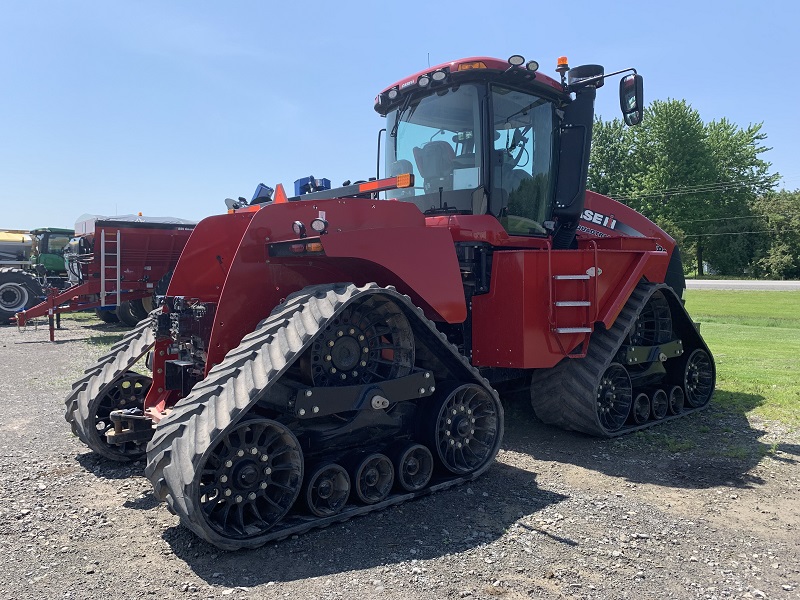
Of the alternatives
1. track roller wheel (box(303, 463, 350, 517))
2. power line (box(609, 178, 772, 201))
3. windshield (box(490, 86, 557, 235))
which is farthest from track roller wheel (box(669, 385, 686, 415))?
power line (box(609, 178, 772, 201))

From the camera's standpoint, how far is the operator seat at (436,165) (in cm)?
587

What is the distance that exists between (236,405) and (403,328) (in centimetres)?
134

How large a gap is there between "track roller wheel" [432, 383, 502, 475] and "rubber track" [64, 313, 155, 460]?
2363mm

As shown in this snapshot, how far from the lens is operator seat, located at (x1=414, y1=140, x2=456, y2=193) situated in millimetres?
5871

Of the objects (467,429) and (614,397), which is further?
(614,397)

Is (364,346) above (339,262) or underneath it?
underneath

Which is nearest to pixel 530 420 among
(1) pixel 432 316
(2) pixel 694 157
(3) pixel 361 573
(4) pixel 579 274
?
(4) pixel 579 274

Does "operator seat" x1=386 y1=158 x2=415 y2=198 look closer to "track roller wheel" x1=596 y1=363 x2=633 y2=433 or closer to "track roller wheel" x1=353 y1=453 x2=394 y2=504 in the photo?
"track roller wheel" x1=596 y1=363 x2=633 y2=433

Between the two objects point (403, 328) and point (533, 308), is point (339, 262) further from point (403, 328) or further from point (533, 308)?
point (533, 308)

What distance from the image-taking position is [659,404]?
6852mm

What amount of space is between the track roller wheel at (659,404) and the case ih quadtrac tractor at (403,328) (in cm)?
3

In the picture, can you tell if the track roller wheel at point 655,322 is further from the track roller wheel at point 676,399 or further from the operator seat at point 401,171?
the operator seat at point 401,171

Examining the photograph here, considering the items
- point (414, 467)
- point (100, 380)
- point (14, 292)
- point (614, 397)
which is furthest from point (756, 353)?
point (14, 292)

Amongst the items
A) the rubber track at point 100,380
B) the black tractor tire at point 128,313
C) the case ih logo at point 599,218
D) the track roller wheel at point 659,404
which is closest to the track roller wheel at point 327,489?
the rubber track at point 100,380
